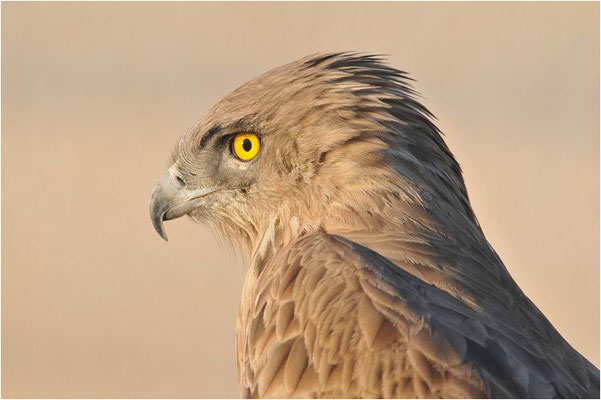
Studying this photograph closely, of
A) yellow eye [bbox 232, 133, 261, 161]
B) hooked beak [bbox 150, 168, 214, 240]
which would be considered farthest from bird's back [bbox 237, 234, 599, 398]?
hooked beak [bbox 150, 168, 214, 240]

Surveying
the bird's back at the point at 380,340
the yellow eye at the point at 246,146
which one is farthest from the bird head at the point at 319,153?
the bird's back at the point at 380,340

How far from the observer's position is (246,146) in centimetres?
454

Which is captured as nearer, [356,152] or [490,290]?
[490,290]

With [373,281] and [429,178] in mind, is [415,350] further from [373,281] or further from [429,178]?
[429,178]

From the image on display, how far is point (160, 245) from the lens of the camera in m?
10.5

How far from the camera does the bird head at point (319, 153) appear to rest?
423 cm

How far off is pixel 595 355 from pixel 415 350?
20.1 ft

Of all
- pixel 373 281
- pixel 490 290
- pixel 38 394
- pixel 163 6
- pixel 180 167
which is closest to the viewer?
pixel 373 281

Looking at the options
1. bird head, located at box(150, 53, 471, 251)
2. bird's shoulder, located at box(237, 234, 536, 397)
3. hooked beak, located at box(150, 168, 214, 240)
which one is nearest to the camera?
bird's shoulder, located at box(237, 234, 536, 397)

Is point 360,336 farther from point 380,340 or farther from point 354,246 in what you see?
point 354,246

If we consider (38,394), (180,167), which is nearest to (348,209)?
(180,167)

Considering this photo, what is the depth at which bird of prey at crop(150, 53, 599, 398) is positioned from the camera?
11.1 ft

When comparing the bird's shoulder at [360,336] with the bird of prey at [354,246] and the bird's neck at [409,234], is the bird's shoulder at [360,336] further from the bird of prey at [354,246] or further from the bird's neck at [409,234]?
the bird's neck at [409,234]

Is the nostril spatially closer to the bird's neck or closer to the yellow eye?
the yellow eye
